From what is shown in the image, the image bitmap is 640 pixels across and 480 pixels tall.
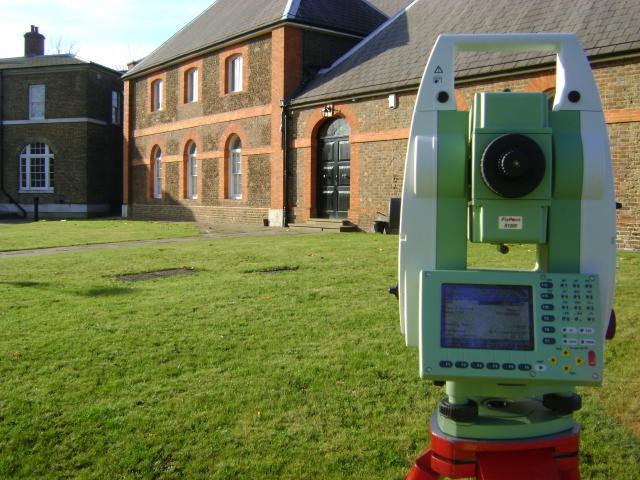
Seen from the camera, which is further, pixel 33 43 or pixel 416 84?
pixel 33 43

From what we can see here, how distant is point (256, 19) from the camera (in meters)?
23.3

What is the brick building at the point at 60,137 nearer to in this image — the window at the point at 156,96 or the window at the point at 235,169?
the window at the point at 156,96

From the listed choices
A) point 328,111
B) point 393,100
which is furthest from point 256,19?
point 393,100

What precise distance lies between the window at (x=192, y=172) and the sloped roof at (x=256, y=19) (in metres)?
Result: 3.83

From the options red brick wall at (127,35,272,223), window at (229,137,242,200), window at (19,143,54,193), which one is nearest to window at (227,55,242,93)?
red brick wall at (127,35,272,223)

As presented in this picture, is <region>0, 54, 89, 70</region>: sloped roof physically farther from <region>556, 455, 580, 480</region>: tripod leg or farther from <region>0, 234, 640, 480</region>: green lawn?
<region>556, 455, 580, 480</region>: tripod leg

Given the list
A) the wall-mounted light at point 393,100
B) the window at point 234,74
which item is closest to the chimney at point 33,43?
the window at point 234,74

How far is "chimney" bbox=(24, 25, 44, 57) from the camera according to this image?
130 ft

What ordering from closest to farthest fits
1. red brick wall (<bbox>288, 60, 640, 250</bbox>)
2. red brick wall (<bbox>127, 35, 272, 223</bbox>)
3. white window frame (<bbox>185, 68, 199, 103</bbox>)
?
red brick wall (<bbox>288, 60, 640, 250</bbox>) < red brick wall (<bbox>127, 35, 272, 223</bbox>) < white window frame (<bbox>185, 68, 199, 103</bbox>)

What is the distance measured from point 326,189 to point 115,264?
10804mm

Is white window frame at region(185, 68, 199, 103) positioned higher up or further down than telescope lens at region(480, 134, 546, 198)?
higher up

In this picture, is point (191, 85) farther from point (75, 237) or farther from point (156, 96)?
point (75, 237)

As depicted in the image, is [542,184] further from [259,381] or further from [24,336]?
[24,336]

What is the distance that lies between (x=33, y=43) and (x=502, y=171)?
43.3 m
